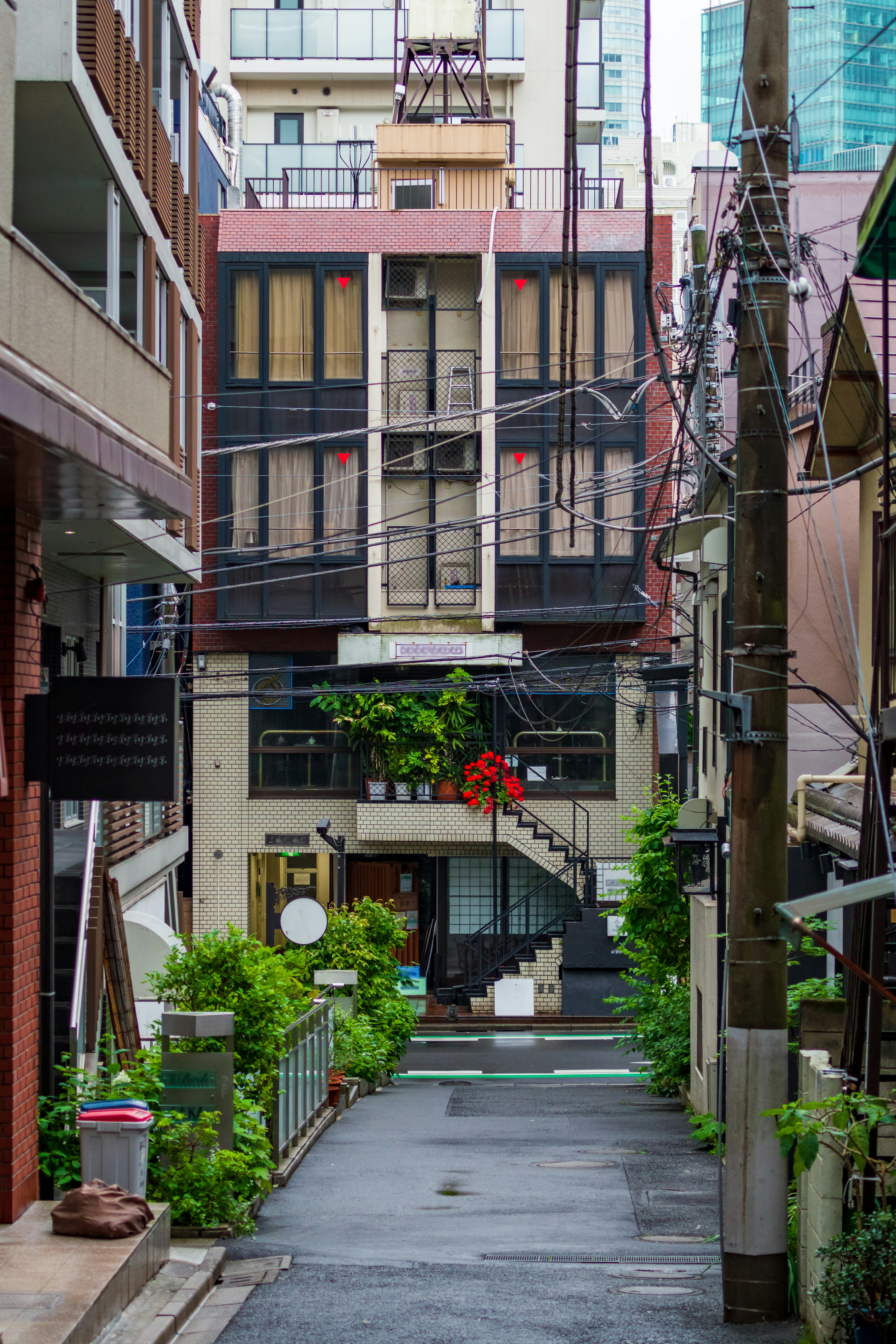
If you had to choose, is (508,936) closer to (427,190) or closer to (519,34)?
(427,190)

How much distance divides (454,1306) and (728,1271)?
68.4 inches

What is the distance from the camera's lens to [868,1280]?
22.6 ft

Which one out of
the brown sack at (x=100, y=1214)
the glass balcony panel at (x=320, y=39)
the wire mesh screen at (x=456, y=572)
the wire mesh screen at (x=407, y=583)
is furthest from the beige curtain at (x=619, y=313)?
the brown sack at (x=100, y=1214)

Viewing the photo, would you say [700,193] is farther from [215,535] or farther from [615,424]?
[215,535]

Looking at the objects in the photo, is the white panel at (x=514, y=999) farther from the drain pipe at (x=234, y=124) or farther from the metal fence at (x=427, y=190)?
the drain pipe at (x=234, y=124)

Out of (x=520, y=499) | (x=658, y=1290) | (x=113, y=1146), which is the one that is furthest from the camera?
(x=520, y=499)

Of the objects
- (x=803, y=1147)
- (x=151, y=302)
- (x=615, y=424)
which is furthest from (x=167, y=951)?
(x=615, y=424)

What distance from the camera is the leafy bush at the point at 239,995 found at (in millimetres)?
13094

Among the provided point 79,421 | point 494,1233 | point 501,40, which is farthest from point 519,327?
point 79,421

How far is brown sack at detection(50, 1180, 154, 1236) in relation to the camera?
9047 mm

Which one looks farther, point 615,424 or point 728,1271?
point 615,424

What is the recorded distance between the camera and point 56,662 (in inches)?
583

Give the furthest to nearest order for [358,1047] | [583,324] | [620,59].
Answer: [620,59], [583,324], [358,1047]

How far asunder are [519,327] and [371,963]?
15.9m
